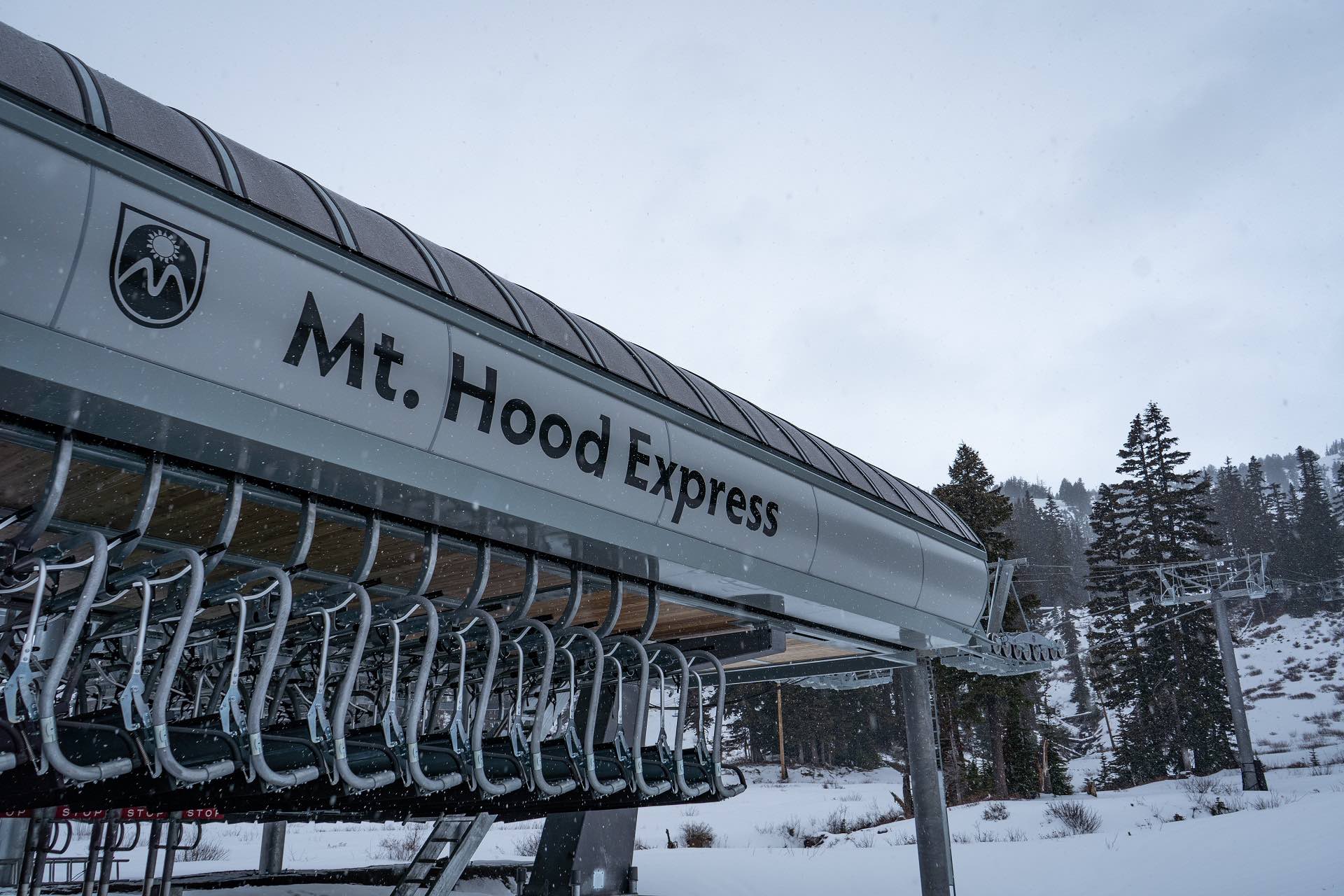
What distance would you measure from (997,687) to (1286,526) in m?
58.2

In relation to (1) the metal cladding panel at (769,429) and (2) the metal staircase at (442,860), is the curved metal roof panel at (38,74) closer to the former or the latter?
(1) the metal cladding panel at (769,429)

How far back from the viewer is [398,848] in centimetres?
2320

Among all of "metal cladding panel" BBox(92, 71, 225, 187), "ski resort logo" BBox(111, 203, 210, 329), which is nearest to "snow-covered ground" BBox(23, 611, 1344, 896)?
"ski resort logo" BBox(111, 203, 210, 329)

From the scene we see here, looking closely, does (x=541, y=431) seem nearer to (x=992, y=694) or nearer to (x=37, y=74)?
(x=37, y=74)

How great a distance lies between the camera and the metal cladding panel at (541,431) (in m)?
5.33

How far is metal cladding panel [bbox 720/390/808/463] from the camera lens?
807cm

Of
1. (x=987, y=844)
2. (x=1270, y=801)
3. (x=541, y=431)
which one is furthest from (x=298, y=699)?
(x=1270, y=801)

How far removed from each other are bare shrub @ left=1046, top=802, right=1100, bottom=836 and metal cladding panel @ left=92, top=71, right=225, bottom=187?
19722mm

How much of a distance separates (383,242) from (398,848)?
21.4 m

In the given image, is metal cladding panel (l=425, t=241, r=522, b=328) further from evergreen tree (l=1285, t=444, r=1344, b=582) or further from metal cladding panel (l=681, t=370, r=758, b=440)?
evergreen tree (l=1285, t=444, r=1344, b=582)

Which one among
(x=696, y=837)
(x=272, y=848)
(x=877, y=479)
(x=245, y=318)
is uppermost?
(x=877, y=479)

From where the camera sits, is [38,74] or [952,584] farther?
[952,584]

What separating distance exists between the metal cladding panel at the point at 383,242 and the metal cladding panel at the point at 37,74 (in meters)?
1.39

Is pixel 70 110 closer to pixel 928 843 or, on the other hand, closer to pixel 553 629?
pixel 553 629
